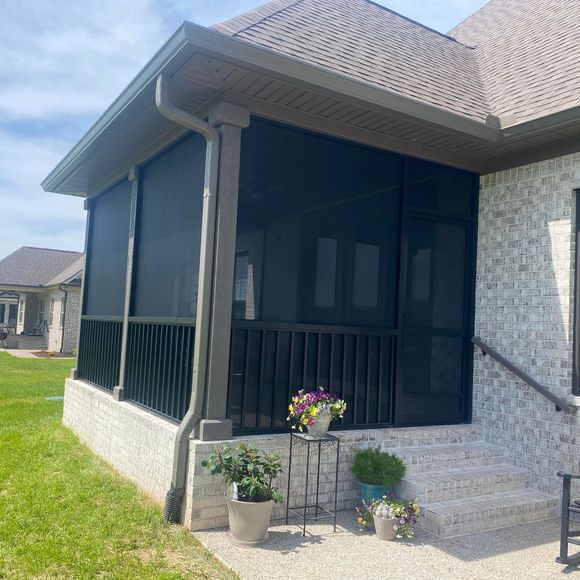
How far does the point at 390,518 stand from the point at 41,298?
26.0m

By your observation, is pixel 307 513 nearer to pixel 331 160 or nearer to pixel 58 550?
pixel 58 550

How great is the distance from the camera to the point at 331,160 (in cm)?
488

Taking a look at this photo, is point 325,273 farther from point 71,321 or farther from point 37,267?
point 37,267

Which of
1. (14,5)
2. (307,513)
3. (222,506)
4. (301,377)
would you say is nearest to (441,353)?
(301,377)

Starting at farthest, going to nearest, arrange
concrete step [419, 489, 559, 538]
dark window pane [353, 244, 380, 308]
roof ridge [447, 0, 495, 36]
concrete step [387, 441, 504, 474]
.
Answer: roof ridge [447, 0, 495, 36]
dark window pane [353, 244, 380, 308]
concrete step [387, 441, 504, 474]
concrete step [419, 489, 559, 538]

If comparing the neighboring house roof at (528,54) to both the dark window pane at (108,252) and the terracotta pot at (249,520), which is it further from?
the dark window pane at (108,252)

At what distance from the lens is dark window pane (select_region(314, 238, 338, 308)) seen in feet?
15.5

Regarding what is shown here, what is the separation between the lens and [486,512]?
423 cm

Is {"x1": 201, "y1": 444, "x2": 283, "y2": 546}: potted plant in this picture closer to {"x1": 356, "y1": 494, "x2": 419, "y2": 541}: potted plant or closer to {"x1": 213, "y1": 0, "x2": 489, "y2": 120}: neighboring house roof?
{"x1": 356, "y1": 494, "x2": 419, "y2": 541}: potted plant

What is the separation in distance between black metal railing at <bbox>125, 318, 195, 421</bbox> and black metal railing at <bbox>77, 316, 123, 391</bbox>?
0.60 metres

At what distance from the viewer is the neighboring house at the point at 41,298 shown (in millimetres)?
21516

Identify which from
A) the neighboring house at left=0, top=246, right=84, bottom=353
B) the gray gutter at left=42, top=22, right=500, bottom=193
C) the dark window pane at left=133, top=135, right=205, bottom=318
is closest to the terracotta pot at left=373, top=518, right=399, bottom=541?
the dark window pane at left=133, top=135, right=205, bottom=318

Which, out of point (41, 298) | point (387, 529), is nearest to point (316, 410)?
point (387, 529)

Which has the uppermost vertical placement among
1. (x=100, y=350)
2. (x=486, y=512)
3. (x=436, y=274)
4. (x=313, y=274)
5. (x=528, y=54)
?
(x=528, y=54)
